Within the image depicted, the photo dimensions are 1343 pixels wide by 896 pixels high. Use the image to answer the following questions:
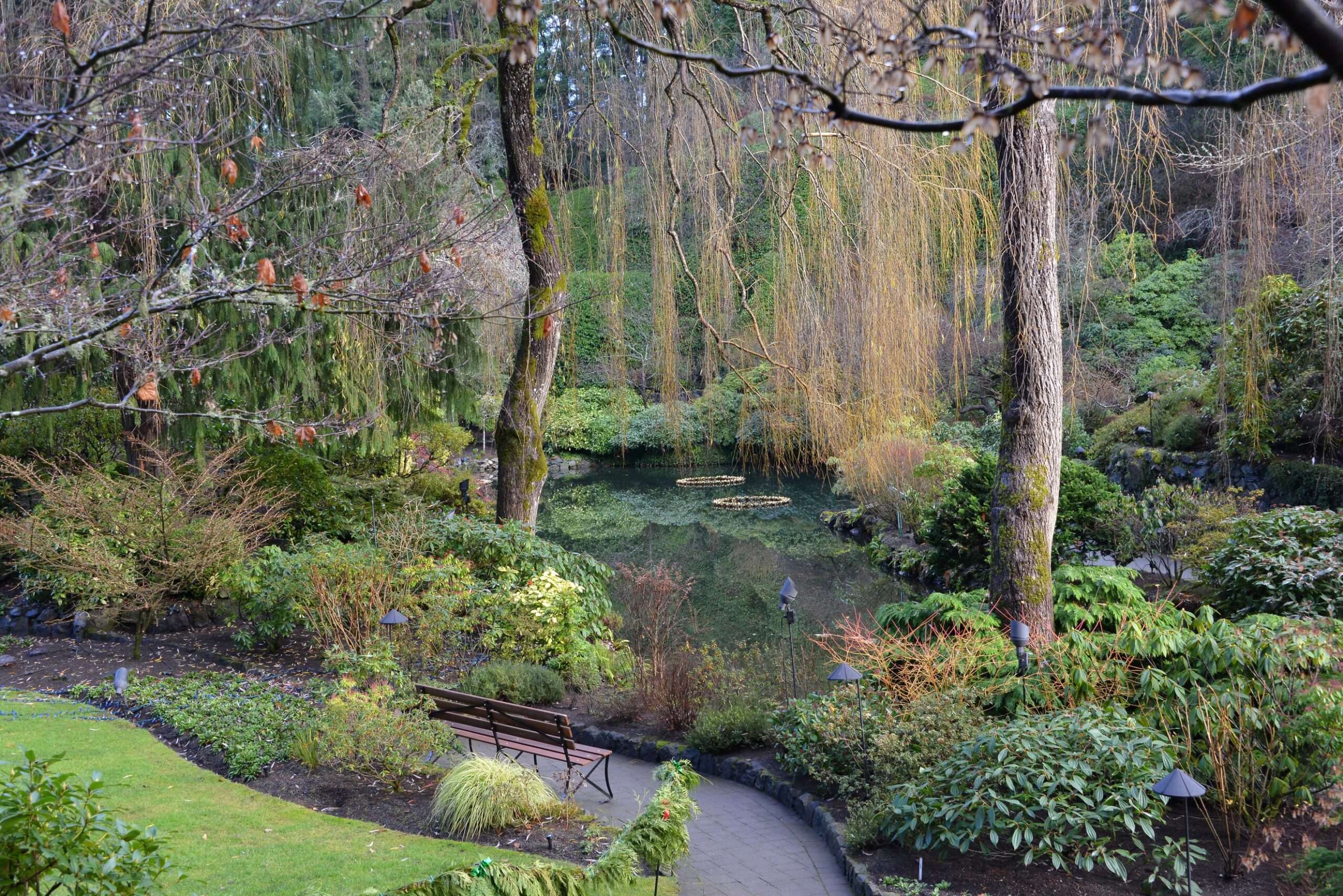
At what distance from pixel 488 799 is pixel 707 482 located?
72.0 ft

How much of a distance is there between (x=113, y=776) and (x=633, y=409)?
78.3 feet

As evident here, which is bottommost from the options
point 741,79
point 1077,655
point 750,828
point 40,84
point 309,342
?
point 750,828

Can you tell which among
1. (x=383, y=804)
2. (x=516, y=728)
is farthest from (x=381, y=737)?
(x=516, y=728)

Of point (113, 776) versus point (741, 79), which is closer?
point (113, 776)

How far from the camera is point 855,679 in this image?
18.9 feet

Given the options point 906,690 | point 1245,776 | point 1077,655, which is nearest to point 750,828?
point 906,690

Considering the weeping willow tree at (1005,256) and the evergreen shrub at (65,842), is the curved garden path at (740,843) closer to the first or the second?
the weeping willow tree at (1005,256)

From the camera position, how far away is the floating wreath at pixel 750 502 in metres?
23.6

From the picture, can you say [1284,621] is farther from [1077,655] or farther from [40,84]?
[40,84]

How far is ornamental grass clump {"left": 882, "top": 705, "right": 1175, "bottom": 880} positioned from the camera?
4.72 meters

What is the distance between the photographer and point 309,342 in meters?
11.1

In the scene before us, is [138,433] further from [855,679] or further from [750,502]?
[750,502]

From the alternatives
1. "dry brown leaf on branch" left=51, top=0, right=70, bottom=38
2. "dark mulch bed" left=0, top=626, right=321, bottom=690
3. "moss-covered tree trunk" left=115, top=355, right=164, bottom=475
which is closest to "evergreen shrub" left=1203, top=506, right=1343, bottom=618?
"dry brown leaf on branch" left=51, top=0, right=70, bottom=38

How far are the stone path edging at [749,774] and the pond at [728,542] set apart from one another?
13.8 ft
